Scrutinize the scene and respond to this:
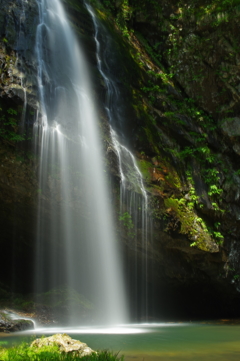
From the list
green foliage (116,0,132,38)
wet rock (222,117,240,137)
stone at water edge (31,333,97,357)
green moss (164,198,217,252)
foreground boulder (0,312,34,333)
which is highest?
green foliage (116,0,132,38)

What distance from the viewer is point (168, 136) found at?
579 inches

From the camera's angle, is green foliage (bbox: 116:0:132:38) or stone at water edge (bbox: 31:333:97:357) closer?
stone at water edge (bbox: 31:333:97:357)

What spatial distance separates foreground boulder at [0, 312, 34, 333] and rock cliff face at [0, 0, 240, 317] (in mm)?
4102

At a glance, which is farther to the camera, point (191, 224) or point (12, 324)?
point (191, 224)

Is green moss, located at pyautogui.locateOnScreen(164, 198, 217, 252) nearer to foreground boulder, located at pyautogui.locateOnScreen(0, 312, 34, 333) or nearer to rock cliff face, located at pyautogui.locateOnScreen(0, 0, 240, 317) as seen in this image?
rock cliff face, located at pyautogui.locateOnScreen(0, 0, 240, 317)

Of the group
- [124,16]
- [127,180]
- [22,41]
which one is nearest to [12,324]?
[127,180]

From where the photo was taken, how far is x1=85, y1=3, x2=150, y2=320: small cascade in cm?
1184

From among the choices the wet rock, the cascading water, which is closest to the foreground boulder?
the cascading water

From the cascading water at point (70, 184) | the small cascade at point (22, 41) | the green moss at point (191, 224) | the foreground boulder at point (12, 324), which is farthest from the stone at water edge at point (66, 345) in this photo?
the green moss at point (191, 224)

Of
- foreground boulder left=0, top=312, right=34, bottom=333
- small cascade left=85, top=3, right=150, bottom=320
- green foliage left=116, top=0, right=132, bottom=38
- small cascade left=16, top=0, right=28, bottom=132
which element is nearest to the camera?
foreground boulder left=0, top=312, right=34, bottom=333

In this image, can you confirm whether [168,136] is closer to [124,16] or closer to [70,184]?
[70,184]

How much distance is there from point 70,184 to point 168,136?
5766 millimetres

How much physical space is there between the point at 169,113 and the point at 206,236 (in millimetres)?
6087

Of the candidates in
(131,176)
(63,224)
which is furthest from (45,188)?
(131,176)
